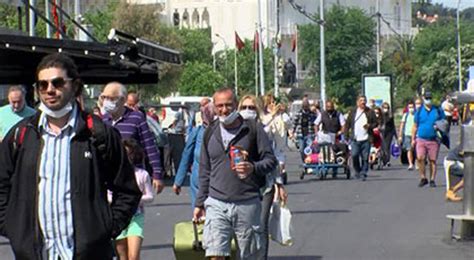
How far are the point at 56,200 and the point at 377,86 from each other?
143 feet

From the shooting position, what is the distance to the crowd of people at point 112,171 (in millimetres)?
6328

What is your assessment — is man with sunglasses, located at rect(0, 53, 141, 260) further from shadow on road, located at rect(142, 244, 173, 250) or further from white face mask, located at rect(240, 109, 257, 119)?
shadow on road, located at rect(142, 244, 173, 250)

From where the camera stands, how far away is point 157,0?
134 metres

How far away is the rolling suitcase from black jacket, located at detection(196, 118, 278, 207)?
0.51 metres

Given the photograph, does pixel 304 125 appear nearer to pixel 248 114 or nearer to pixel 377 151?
pixel 377 151

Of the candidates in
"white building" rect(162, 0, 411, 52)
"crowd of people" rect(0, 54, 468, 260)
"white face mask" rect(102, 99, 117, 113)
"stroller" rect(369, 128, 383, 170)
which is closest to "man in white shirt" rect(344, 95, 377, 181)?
"stroller" rect(369, 128, 383, 170)

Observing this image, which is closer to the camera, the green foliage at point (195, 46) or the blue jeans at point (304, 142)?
the blue jeans at point (304, 142)

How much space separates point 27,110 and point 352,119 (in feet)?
45.1

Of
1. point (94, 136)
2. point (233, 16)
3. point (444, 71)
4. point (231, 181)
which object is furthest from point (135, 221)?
point (233, 16)

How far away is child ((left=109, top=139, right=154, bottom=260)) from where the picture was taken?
988cm

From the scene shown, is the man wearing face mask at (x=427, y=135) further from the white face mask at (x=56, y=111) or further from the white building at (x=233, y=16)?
the white building at (x=233, y=16)

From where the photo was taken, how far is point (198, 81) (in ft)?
289

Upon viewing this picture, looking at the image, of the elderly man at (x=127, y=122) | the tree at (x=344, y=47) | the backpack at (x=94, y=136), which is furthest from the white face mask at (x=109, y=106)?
the tree at (x=344, y=47)

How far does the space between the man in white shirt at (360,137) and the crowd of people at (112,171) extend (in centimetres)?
613
